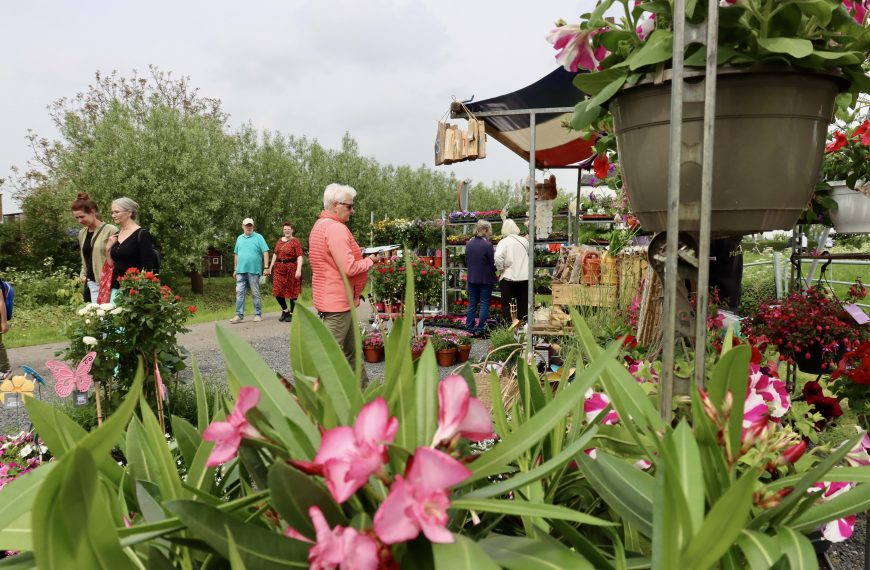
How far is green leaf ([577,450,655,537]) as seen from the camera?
0.66 meters

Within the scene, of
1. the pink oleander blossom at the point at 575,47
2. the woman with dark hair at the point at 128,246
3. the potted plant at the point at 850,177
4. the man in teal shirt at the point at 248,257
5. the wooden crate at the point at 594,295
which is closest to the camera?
the pink oleander blossom at the point at 575,47

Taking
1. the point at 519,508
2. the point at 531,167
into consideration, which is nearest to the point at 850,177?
the point at 531,167

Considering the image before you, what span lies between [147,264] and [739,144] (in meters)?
4.67

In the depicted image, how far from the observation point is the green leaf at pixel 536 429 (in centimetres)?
57

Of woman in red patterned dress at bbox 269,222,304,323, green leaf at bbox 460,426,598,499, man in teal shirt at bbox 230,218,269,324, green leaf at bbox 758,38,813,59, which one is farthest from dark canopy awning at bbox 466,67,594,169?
man in teal shirt at bbox 230,218,269,324

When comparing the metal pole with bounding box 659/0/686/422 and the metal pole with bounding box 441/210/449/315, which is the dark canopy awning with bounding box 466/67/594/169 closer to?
the metal pole with bounding box 659/0/686/422

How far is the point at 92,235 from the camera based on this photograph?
5012 mm

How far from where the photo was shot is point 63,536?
18.1 inches

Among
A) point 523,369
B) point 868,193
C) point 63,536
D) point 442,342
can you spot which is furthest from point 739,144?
point 442,342

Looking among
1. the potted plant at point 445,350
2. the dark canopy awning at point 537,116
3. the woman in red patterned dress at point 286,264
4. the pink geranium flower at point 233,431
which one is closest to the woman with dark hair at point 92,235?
the dark canopy awning at point 537,116

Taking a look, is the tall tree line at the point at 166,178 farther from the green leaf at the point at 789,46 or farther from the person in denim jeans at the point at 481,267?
the green leaf at the point at 789,46

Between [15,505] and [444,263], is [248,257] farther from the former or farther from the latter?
[15,505]

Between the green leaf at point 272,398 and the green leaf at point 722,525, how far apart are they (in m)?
0.37

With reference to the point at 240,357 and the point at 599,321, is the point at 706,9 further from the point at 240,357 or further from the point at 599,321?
the point at 599,321
